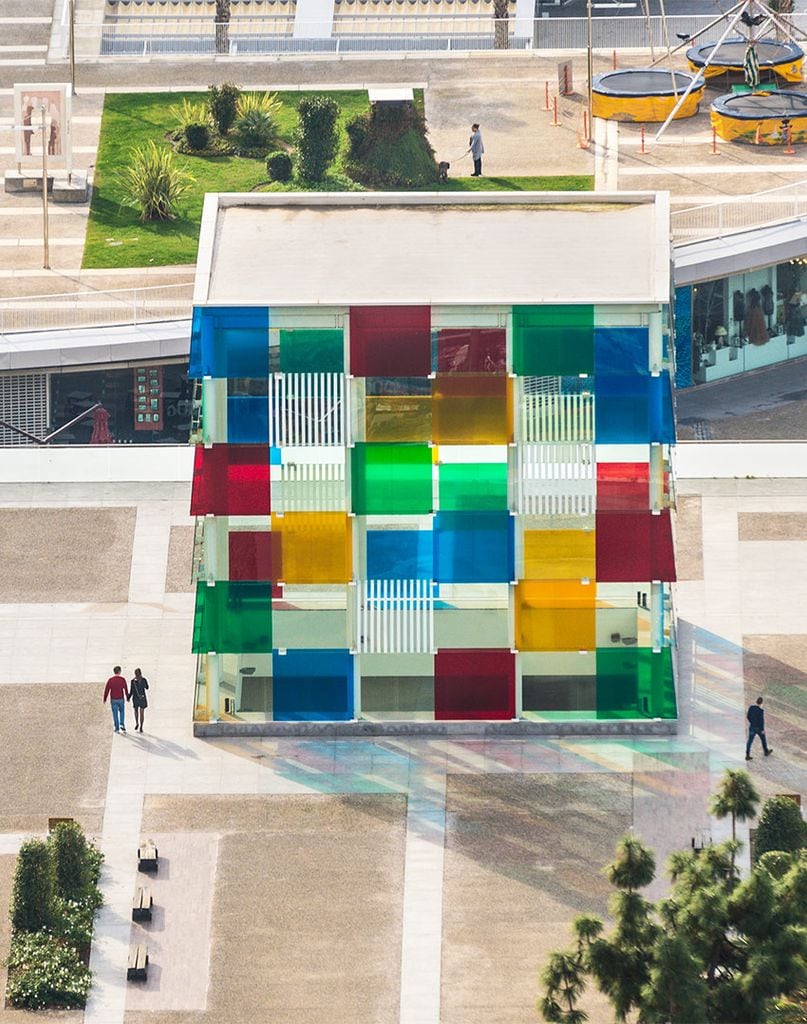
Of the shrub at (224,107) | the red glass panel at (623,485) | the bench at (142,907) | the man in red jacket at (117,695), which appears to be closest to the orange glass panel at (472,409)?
the red glass panel at (623,485)

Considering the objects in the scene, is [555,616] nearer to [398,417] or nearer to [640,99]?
[398,417]

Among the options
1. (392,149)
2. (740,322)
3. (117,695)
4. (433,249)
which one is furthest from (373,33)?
(117,695)

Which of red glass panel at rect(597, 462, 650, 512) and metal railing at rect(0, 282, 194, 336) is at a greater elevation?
red glass panel at rect(597, 462, 650, 512)

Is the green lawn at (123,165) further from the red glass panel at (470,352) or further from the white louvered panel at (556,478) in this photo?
the white louvered panel at (556,478)

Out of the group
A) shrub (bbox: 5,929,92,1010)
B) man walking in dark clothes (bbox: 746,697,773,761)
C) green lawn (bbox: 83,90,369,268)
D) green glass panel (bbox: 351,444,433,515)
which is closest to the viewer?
shrub (bbox: 5,929,92,1010)

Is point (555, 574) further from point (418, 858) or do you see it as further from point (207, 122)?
point (207, 122)

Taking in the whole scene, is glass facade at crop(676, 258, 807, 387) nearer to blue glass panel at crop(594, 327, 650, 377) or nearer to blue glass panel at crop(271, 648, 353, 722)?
blue glass panel at crop(594, 327, 650, 377)

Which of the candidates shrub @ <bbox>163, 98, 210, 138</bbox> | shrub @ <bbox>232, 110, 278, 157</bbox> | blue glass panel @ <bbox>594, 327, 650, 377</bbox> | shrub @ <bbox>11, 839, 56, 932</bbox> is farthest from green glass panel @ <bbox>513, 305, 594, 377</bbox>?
shrub @ <bbox>163, 98, 210, 138</bbox>
